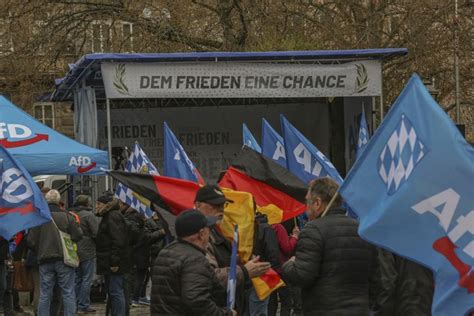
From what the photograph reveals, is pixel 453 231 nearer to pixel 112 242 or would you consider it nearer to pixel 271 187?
pixel 271 187

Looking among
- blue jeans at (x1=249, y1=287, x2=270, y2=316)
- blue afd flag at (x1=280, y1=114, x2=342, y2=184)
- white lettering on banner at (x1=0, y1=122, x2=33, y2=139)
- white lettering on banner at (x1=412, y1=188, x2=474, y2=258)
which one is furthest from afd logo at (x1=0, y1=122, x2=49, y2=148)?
white lettering on banner at (x1=412, y1=188, x2=474, y2=258)

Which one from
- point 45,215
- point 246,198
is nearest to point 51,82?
point 45,215

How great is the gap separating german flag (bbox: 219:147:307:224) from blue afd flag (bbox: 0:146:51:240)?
6.32ft

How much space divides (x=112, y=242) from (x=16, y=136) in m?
2.66

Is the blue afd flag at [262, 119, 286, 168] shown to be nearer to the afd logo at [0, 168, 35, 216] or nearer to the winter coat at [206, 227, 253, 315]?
the afd logo at [0, 168, 35, 216]

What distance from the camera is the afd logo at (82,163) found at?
1557 cm

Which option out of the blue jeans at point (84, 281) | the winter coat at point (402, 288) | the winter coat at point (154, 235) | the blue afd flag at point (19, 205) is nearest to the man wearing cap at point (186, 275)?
the winter coat at point (402, 288)

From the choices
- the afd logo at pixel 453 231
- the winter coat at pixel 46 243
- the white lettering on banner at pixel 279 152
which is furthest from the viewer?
the white lettering on banner at pixel 279 152

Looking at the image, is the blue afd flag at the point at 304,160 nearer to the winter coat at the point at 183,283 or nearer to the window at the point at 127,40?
the winter coat at the point at 183,283

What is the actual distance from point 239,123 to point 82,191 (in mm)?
3648

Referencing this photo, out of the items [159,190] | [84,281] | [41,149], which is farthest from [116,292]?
[159,190]

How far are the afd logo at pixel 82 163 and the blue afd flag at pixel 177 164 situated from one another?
3.98 meters

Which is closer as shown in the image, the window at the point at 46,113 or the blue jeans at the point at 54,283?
the blue jeans at the point at 54,283

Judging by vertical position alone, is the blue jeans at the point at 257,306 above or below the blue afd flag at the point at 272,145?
below
